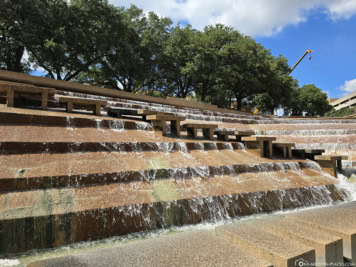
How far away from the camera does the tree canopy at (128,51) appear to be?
17859mm

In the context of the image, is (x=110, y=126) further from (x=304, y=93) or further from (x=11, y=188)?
(x=304, y=93)

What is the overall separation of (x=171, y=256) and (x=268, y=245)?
108 centimetres

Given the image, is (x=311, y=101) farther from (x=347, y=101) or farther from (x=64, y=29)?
(x=64, y=29)

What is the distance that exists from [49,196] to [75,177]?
48 centimetres

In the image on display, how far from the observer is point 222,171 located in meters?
5.32

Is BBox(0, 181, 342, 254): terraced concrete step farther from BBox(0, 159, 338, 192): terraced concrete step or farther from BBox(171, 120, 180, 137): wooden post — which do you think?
BBox(171, 120, 180, 137): wooden post

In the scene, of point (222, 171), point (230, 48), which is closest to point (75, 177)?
point (222, 171)

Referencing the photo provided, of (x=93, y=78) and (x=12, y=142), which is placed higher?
(x=93, y=78)

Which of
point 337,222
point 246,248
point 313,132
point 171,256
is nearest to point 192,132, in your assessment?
point 337,222

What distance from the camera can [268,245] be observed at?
105 inches

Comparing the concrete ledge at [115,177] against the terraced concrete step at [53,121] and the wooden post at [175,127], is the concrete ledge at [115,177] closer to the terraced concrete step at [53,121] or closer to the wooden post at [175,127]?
the terraced concrete step at [53,121]

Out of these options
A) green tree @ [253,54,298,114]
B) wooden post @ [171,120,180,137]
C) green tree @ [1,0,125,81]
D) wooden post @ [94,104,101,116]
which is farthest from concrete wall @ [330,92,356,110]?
wooden post @ [94,104,101,116]

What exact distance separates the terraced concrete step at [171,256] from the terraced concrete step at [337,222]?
1.27m

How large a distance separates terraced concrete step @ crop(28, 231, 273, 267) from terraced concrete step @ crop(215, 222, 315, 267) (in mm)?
92
